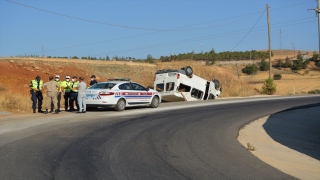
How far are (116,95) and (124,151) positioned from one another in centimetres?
1046

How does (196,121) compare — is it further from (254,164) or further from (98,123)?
(254,164)

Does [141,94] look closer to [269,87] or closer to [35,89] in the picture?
[35,89]

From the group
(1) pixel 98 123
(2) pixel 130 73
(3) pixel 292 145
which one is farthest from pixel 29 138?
(2) pixel 130 73

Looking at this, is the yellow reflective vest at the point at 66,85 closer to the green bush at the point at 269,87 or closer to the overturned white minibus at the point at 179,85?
the overturned white minibus at the point at 179,85

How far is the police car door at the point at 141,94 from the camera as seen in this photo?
864 inches

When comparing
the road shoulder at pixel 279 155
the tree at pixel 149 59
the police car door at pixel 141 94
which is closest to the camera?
the road shoulder at pixel 279 155

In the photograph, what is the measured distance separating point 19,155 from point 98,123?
6233mm

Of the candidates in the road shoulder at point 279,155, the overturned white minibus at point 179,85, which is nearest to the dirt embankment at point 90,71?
the overturned white minibus at point 179,85

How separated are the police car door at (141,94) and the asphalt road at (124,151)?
5.35m

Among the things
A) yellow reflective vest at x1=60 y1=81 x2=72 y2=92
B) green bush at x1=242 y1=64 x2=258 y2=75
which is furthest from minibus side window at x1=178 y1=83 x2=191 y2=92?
green bush at x1=242 y1=64 x2=258 y2=75

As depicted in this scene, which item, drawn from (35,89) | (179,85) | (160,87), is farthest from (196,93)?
(35,89)

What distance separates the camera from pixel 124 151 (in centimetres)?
1014

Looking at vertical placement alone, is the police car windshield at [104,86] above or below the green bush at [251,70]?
below

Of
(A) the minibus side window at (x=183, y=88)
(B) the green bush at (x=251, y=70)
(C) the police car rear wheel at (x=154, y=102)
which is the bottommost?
(C) the police car rear wheel at (x=154, y=102)
